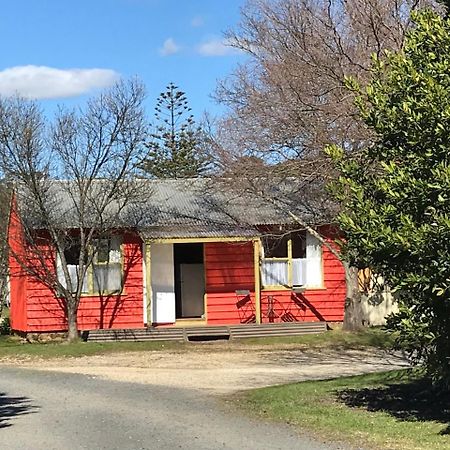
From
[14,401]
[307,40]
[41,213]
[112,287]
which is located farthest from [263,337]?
[14,401]

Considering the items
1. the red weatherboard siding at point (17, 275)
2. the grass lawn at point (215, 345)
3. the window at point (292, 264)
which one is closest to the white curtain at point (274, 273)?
the window at point (292, 264)

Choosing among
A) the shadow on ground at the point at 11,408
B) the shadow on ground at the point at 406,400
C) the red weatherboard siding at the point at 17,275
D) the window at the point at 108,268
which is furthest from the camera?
the window at the point at 108,268

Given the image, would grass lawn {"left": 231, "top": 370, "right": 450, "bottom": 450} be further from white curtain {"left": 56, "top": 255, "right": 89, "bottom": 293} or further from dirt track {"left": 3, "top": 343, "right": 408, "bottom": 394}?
white curtain {"left": 56, "top": 255, "right": 89, "bottom": 293}

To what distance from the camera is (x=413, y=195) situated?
27.9ft

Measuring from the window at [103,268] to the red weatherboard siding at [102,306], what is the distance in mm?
196

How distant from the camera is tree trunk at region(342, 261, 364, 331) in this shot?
2206cm

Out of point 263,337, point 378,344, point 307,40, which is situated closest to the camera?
point 307,40

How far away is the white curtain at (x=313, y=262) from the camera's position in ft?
78.0

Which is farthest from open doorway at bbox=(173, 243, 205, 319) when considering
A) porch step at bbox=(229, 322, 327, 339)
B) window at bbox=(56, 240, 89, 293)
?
window at bbox=(56, 240, 89, 293)

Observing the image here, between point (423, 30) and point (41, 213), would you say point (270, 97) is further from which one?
point (423, 30)

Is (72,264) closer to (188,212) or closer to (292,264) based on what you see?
(188,212)

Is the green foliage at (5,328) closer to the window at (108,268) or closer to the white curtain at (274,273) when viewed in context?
the window at (108,268)

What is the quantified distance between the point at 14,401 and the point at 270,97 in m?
8.58

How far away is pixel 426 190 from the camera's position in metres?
8.35
